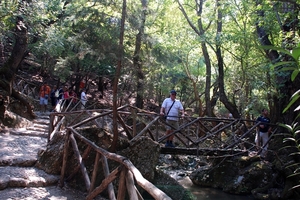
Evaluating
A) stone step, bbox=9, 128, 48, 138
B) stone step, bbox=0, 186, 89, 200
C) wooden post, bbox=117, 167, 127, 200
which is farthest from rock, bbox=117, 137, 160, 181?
stone step, bbox=9, 128, 48, 138

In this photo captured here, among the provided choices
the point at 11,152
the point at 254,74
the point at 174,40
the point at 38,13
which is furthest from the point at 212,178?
the point at 174,40

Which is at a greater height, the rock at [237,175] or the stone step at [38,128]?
the stone step at [38,128]

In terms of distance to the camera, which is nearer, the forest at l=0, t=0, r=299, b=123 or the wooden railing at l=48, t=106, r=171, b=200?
the wooden railing at l=48, t=106, r=171, b=200

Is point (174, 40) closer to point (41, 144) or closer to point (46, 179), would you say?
point (41, 144)

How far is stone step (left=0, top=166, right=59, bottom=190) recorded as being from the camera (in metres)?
4.63

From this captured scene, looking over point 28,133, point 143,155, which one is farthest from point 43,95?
point 143,155

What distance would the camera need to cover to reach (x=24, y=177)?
16.1 feet

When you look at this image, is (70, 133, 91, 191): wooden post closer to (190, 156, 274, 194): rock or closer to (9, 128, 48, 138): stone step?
(9, 128, 48, 138): stone step

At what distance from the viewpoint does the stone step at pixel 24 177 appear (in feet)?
15.2

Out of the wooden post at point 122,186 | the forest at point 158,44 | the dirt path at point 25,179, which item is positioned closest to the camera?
→ the wooden post at point 122,186

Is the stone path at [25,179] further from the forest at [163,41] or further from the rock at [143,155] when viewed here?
the forest at [163,41]

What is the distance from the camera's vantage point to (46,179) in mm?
4977

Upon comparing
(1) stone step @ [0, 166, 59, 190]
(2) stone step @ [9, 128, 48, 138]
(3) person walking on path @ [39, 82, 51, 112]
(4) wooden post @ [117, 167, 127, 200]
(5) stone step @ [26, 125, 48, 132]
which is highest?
(3) person walking on path @ [39, 82, 51, 112]

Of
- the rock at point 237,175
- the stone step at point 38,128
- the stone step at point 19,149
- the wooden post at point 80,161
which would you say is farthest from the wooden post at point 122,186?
the stone step at point 38,128
